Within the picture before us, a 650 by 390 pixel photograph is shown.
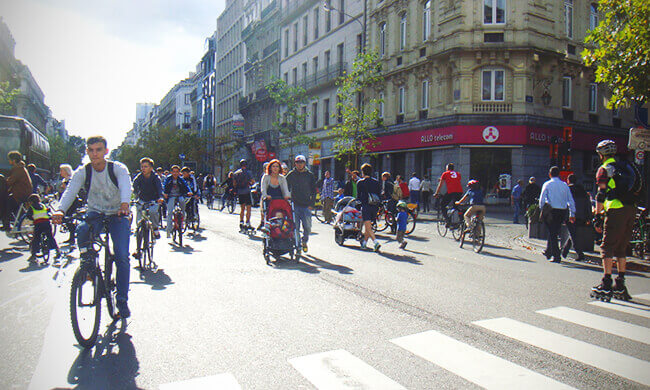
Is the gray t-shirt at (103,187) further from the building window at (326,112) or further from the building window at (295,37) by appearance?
the building window at (295,37)

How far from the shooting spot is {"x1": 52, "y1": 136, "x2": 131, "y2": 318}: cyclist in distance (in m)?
5.20

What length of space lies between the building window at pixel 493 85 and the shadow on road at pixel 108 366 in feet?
78.7

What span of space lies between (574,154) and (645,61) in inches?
760

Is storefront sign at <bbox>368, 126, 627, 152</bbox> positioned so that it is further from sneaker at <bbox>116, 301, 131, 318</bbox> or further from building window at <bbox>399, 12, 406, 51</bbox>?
sneaker at <bbox>116, 301, 131, 318</bbox>

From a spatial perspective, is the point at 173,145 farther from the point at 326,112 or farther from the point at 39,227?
the point at 39,227

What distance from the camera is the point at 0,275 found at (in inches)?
322

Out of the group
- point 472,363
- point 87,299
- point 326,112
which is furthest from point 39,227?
point 326,112

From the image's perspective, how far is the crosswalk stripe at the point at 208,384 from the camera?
144 inches

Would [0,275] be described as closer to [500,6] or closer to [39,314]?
[39,314]

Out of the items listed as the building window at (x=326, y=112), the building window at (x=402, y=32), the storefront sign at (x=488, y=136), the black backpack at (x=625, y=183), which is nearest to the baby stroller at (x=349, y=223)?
the black backpack at (x=625, y=183)

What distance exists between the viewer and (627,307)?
633 centimetres

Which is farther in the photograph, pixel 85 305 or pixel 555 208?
pixel 555 208

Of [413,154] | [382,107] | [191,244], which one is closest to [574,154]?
[413,154]

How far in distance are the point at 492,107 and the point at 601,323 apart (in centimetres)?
2175
